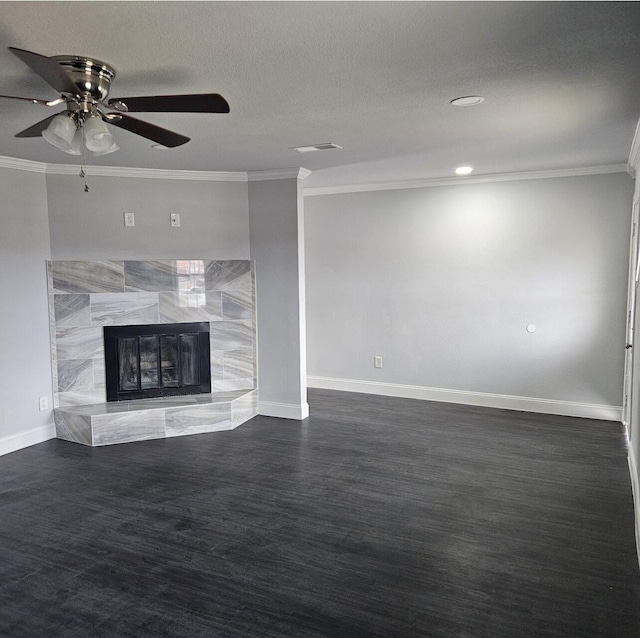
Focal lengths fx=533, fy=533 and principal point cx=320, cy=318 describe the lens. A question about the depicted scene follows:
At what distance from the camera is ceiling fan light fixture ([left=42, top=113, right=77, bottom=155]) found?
2.22 m

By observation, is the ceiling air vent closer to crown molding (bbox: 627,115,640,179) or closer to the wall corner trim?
the wall corner trim

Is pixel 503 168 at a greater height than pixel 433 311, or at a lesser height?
greater

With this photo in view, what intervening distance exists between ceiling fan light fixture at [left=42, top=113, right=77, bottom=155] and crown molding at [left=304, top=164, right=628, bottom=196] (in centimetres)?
409

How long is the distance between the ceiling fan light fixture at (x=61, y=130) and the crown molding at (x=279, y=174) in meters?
2.91

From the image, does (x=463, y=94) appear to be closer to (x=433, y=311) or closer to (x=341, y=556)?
(x=341, y=556)

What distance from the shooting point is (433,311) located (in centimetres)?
586

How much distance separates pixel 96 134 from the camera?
7.34 ft

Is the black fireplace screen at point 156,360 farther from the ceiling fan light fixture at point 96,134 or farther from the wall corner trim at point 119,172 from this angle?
the ceiling fan light fixture at point 96,134

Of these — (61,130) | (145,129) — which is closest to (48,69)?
(61,130)

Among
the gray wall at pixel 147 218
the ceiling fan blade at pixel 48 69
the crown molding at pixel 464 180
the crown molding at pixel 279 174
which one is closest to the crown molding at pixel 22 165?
the gray wall at pixel 147 218

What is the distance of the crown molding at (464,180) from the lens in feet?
16.2

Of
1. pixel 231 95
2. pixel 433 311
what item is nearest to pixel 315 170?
pixel 433 311

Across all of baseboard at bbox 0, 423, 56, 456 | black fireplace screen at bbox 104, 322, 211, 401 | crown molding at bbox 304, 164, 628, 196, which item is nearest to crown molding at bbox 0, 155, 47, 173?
black fireplace screen at bbox 104, 322, 211, 401

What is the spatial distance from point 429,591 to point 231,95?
264 centimetres
